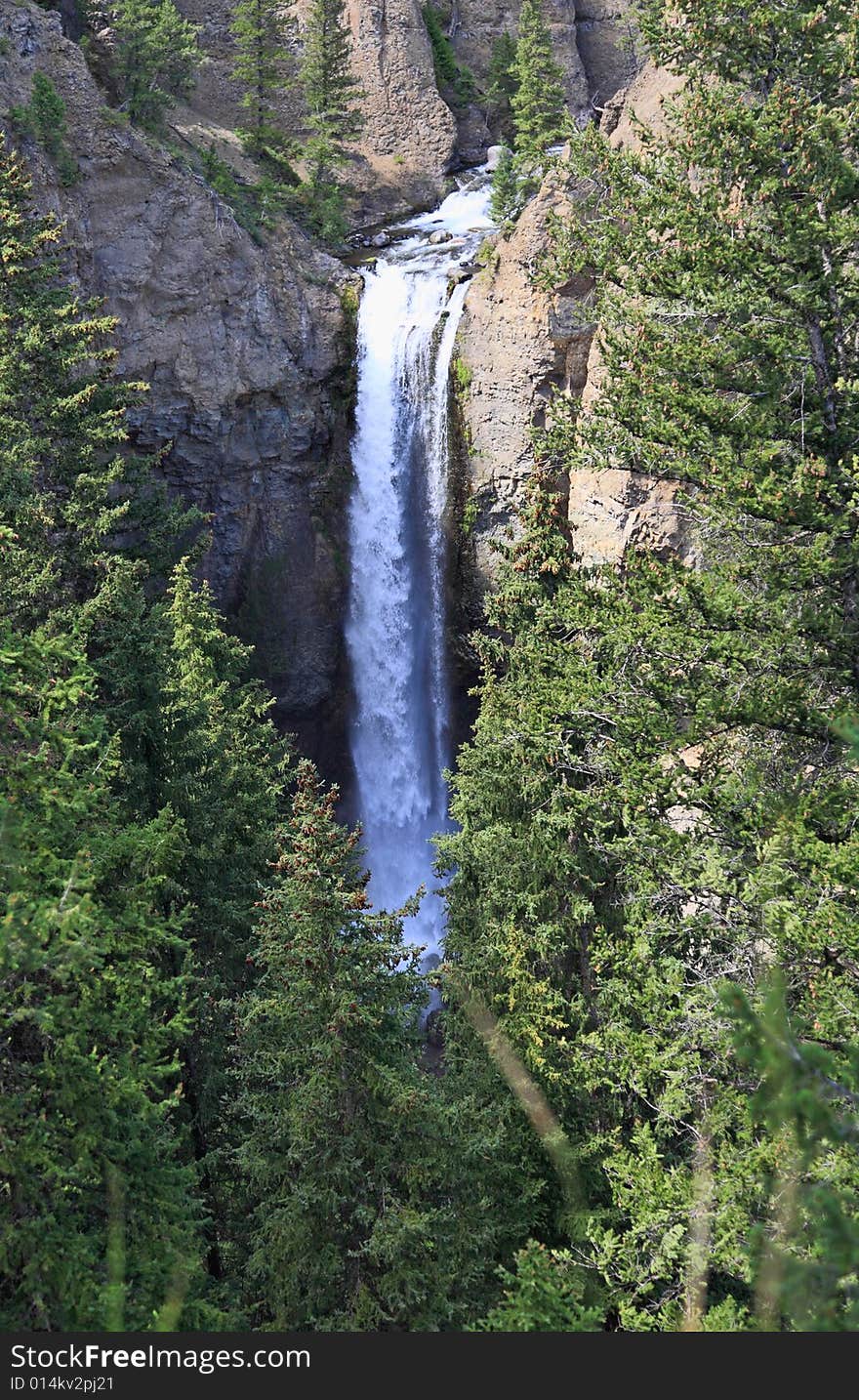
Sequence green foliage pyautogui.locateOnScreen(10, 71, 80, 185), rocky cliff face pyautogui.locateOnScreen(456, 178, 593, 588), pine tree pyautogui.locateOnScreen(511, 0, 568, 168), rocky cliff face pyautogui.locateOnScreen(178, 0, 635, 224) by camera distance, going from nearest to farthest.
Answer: green foliage pyautogui.locateOnScreen(10, 71, 80, 185) → rocky cliff face pyautogui.locateOnScreen(456, 178, 593, 588) → pine tree pyautogui.locateOnScreen(511, 0, 568, 168) → rocky cliff face pyautogui.locateOnScreen(178, 0, 635, 224)

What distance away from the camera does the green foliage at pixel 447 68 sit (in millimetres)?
46469

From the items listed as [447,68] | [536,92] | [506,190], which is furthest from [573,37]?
[506,190]

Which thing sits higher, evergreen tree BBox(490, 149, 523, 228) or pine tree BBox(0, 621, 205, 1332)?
evergreen tree BBox(490, 149, 523, 228)

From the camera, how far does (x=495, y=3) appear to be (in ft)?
160

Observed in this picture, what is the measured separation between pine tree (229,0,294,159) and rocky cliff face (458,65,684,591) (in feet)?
45.9

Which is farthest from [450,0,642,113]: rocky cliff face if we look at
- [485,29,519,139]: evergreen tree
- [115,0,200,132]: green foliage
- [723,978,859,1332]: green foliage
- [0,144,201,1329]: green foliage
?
[723,978,859,1332]: green foliage

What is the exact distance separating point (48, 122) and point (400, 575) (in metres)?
14.9

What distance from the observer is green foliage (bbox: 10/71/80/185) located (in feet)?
78.7

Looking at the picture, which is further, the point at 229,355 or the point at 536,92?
the point at 536,92

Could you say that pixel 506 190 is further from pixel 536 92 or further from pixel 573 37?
pixel 573 37

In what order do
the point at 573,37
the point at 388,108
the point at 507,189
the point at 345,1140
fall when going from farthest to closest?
the point at 573,37 < the point at 388,108 < the point at 507,189 < the point at 345,1140

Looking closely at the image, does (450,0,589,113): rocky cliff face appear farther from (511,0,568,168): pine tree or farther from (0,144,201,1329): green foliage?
(0,144,201,1329): green foliage

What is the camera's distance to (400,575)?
30.8 m

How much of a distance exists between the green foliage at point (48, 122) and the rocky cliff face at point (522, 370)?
11277 mm
